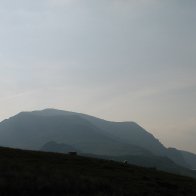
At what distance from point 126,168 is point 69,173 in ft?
47.3

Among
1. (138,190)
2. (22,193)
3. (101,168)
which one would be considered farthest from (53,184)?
(101,168)

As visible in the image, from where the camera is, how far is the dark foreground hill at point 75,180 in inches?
1253

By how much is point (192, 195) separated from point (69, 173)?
1130cm

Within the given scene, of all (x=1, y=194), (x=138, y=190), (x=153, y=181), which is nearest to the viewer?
(x=1, y=194)

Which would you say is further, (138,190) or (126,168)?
(126,168)

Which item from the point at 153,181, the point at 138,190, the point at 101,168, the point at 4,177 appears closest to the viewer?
the point at 4,177

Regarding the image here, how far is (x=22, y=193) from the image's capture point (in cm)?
3006

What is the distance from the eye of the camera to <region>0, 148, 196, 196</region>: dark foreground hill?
31828 millimetres

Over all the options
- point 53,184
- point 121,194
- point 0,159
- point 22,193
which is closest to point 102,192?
point 121,194

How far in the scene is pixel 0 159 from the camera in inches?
1697

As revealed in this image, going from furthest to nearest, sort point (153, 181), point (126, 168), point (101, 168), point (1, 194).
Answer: point (126, 168) < point (101, 168) < point (153, 181) < point (1, 194)

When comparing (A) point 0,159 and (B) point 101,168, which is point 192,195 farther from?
(A) point 0,159

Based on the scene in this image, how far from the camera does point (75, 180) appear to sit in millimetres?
35188

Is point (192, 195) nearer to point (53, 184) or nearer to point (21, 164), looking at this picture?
point (53, 184)
